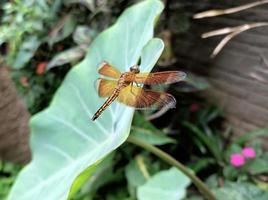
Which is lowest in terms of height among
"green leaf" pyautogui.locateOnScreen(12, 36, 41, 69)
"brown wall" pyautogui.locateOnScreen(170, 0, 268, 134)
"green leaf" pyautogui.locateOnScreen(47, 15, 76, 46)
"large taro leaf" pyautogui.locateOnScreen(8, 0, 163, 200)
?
"brown wall" pyautogui.locateOnScreen(170, 0, 268, 134)

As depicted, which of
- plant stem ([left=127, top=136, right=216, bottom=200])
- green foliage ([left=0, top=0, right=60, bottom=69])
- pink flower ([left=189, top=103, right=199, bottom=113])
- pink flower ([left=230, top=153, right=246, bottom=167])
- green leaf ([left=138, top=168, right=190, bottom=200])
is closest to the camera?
plant stem ([left=127, top=136, right=216, bottom=200])

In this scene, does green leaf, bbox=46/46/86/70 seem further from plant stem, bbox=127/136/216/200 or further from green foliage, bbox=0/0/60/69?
plant stem, bbox=127/136/216/200

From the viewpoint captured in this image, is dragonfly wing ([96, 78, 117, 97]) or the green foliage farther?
the green foliage

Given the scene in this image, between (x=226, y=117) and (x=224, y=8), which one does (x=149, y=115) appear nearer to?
(x=226, y=117)

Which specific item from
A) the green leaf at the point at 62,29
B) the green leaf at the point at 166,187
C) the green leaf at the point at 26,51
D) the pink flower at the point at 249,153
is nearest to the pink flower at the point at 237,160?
the pink flower at the point at 249,153

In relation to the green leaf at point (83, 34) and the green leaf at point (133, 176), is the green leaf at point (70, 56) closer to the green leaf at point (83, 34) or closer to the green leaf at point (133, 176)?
the green leaf at point (83, 34)

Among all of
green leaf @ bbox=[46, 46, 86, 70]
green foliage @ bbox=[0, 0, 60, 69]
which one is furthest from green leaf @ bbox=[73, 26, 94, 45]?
green foliage @ bbox=[0, 0, 60, 69]
